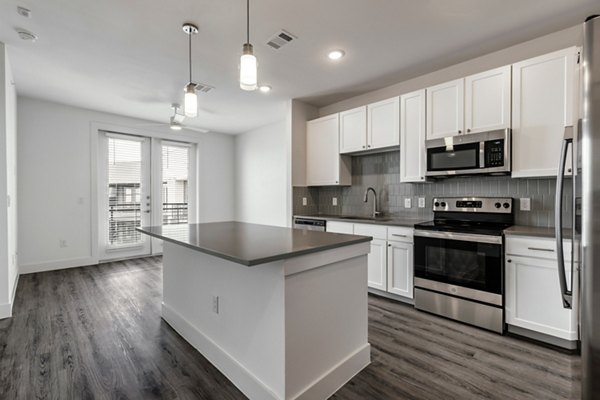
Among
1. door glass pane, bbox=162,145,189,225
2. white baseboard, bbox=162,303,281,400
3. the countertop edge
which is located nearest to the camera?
the countertop edge

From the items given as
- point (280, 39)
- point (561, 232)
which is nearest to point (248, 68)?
point (280, 39)

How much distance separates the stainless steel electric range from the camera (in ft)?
8.07

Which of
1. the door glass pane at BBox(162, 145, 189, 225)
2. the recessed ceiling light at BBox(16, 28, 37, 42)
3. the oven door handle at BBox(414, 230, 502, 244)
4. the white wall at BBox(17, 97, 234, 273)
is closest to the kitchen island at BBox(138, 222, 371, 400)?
the oven door handle at BBox(414, 230, 502, 244)

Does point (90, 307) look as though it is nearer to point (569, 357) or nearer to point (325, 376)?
point (325, 376)

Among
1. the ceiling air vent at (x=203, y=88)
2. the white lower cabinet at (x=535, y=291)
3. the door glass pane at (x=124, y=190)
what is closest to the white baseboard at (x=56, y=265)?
the door glass pane at (x=124, y=190)

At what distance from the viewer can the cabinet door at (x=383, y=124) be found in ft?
11.1

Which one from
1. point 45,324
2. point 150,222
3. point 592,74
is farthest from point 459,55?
point 150,222

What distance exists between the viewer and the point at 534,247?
228 centimetres

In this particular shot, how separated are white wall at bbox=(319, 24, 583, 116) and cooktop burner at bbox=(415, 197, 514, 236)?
4.44 ft

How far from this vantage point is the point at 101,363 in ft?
6.70

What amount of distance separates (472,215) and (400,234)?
2.52ft

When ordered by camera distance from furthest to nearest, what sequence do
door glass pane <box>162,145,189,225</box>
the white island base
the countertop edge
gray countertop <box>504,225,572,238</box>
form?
door glass pane <box>162,145,189,225</box> → gray countertop <box>504,225,572,238</box> → the white island base → the countertop edge

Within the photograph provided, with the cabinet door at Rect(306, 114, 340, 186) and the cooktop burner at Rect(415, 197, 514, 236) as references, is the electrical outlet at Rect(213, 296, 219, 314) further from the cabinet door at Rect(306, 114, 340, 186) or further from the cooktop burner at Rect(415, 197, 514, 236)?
the cabinet door at Rect(306, 114, 340, 186)

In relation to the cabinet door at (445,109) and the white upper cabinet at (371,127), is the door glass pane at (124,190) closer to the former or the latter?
the white upper cabinet at (371,127)
